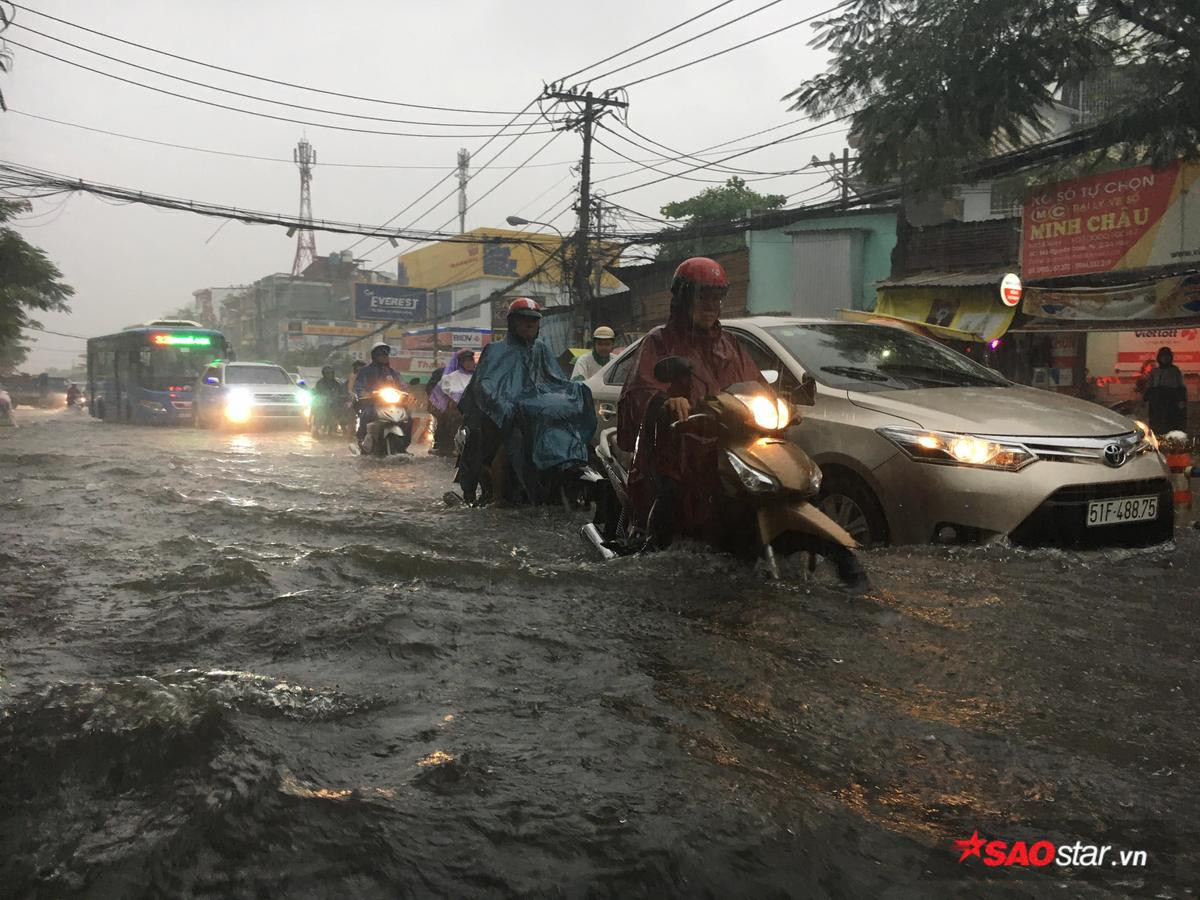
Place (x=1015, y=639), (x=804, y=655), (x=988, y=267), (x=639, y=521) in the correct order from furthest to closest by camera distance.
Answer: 1. (x=988, y=267)
2. (x=639, y=521)
3. (x=1015, y=639)
4. (x=804, y=655)

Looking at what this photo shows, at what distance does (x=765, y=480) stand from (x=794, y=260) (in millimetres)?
21863

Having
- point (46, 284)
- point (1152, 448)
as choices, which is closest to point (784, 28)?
point (1152, 448)

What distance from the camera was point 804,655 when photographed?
3281 mm

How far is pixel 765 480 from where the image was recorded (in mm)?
3902

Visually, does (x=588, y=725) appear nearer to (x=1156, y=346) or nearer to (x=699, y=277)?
(x=699, y=277)

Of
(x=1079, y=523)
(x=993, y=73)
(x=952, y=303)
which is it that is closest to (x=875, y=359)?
(x=1079, y=523)

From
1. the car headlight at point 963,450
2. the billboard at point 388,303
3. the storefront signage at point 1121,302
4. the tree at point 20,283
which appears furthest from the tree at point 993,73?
the billboard at point 388,303

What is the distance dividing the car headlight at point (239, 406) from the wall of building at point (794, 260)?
36.8 ft

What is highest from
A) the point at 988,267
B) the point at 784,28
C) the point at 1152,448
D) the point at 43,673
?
the point at 784,28

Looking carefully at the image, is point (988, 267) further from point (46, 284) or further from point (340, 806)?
point (46, 284)

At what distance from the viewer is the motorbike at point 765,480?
12.8 ft

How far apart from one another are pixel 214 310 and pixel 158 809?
113m

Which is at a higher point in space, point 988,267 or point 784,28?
point 784,28

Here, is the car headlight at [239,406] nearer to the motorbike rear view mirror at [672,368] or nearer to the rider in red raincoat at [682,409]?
the rider in red raincoat at [682,409]
